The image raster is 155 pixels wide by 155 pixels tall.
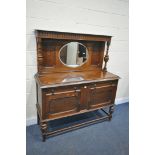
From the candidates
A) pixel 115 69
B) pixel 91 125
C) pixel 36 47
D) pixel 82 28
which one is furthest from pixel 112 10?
pixel 91 125

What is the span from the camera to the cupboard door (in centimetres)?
201

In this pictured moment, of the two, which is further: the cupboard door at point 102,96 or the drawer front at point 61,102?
the cupboard door at point 102,96

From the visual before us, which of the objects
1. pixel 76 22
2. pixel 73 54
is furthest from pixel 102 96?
pixel 76 22

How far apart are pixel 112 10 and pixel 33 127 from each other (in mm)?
2279

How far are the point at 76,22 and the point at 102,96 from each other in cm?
119

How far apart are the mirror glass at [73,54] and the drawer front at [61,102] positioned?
0.50 metres

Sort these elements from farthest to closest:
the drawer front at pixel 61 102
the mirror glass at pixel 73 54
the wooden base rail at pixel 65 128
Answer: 1. the mirror glass at pixel 73 54
2. the wooden base rail at pixel 65 128
3. the drawer front at pixel 61 102

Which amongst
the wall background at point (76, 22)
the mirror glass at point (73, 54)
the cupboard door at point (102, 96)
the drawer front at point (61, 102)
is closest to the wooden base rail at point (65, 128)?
the drawer front at point (61, 102)

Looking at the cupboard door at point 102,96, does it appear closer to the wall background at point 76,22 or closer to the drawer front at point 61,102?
the drawer front at point 61,102

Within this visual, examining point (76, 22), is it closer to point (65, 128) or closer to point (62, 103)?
point (62, 103)

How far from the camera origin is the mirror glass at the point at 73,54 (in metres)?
2.01
